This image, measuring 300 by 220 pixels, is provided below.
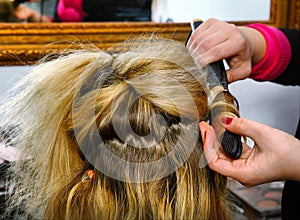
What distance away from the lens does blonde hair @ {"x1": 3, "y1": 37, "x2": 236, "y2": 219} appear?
69 centimetres

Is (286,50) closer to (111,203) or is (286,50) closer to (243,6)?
(243,6)

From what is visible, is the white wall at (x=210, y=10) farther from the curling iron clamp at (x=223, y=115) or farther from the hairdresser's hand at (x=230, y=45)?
the curling iron clamp at (x=223, y=115)

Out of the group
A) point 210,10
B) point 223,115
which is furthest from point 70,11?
point 223,115

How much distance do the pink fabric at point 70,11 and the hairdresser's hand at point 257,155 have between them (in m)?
0.66

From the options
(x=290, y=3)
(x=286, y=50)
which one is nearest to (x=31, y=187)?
(x=286, y=50)

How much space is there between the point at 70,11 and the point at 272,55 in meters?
0.55

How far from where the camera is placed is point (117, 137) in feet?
2.27

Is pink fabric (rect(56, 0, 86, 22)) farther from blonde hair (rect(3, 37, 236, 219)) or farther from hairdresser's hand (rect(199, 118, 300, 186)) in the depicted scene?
hairdresser's hand (rect(199, 118, 300, 186))

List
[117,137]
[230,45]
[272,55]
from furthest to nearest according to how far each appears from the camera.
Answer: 1. [272,55]
2. [230,45]
3. [117,137]

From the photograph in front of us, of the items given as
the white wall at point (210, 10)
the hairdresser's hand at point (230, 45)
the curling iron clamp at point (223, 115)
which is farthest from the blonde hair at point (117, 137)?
the white wall at point (210, 10)

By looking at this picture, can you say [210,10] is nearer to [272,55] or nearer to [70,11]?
[272,55]

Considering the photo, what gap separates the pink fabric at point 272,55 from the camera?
1142 mm

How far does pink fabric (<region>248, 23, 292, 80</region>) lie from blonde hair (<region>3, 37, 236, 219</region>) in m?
0.45

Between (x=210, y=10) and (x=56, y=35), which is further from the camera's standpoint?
(x=210, y=10)
